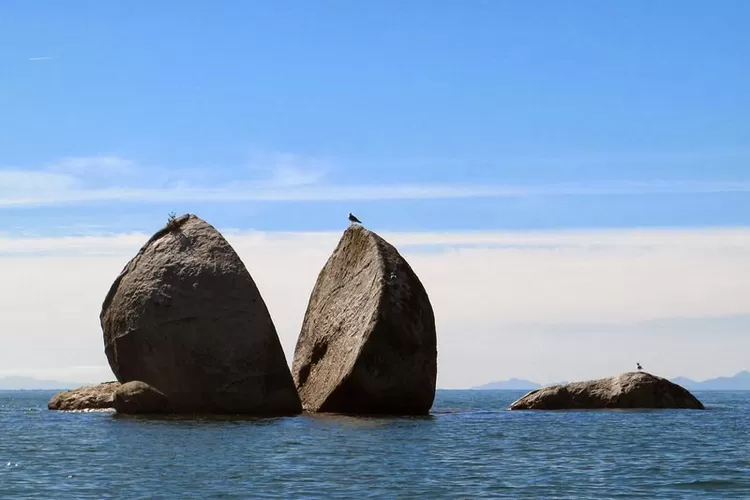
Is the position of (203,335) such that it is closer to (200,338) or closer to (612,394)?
(200,338)

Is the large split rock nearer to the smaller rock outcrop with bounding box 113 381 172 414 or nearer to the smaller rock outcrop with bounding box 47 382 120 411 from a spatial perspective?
the smaller rock outcrop with bounding box 113 381 172 414

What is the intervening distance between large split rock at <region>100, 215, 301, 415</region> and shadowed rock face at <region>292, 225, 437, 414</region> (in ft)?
6.86

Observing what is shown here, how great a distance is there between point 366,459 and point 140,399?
51.1 feet

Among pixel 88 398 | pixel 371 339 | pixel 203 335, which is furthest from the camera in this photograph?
pixel 88 398

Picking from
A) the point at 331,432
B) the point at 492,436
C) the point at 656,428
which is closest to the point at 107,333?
the point at 331,432

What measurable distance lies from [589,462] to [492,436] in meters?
8.04

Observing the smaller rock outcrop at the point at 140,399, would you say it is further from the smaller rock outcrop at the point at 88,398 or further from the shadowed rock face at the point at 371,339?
the shadowed rock face at the point at 371,339

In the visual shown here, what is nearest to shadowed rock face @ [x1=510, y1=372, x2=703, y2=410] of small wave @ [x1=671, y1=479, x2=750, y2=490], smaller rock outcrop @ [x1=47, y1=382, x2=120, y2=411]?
smaller rock outcrop @ [x1=47, y1=382, x2=120, y2=411]

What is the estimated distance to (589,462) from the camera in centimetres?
Answer: 2786

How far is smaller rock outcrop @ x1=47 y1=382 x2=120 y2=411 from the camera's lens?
48.2 metres

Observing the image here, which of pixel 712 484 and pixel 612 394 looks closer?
pixel 712 484

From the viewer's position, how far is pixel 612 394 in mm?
51719

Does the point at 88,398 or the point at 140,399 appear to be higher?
the point at 88,398

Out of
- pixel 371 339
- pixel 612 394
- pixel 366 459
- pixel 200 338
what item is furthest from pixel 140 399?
pixel 612 394
